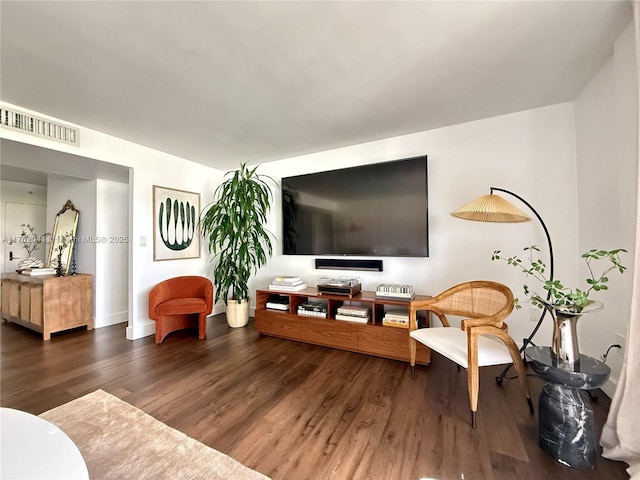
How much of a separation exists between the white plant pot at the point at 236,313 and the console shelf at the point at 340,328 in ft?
1.39

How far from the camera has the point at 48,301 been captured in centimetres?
295

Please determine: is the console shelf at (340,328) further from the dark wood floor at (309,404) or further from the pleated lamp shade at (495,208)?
the pleated lamp shade at (495,208)

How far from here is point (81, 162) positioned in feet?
8.78

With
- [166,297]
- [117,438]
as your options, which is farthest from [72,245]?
[117,438]

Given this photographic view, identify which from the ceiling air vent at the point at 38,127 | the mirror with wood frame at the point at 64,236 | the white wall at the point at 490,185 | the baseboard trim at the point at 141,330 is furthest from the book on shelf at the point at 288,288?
the mirror with wood frame at the point at 64,236

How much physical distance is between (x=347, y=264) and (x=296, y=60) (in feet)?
6.77

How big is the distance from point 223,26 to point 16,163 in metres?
3.08

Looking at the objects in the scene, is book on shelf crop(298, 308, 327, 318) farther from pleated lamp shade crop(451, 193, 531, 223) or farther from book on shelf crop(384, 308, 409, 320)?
pleated lamp shade crop(451, 193, 531, 223)

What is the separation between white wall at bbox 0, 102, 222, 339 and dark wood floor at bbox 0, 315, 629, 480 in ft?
1.59

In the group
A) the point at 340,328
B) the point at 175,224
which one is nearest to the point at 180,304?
the point at 175,224

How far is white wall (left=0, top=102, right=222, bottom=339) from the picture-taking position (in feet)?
8.59

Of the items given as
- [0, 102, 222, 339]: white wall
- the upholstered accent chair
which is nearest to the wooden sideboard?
[0, 102, 222, 339]: white wall

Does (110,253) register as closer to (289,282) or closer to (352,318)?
(289,282)

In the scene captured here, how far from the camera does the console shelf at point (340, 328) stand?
2264 mm
